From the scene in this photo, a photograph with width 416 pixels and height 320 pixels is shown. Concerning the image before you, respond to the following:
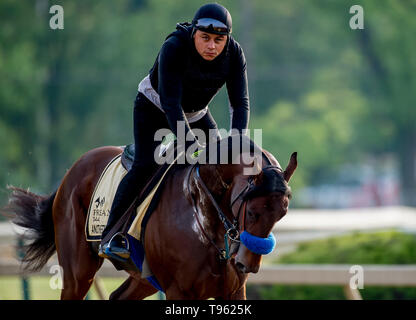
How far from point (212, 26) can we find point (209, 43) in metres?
0.14

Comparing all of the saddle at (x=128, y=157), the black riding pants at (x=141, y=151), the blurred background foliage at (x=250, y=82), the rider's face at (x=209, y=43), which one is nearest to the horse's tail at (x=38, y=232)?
the saddle at (x=128, y=157)

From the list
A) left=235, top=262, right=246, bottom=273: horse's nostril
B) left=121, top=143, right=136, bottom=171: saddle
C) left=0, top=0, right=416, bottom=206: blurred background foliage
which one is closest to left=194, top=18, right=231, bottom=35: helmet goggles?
left=121, top=143, right=136, bottom=171: saddle

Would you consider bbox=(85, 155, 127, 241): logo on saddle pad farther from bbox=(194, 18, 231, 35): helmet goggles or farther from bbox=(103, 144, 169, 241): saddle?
bbox=(194, 18, 231, 35): helmet goggles

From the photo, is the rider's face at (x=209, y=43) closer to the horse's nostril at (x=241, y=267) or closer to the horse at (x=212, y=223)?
the horse at (x=212, y=223)

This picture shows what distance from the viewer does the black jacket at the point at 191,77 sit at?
18.4 ft

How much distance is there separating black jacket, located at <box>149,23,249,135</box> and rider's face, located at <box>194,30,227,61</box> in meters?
0.09

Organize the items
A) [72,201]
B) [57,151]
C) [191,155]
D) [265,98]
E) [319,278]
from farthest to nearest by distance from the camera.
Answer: [265,98] < [57,151] < [319,278] < [72,201] < [191,155]

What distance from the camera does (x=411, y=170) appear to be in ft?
108

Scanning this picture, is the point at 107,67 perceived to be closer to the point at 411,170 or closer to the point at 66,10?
the point at 66,10

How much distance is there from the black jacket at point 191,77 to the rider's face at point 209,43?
0.29 ft

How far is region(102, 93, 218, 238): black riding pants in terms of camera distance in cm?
596

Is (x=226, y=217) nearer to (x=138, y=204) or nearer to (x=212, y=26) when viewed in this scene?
(x=138, y=204)
